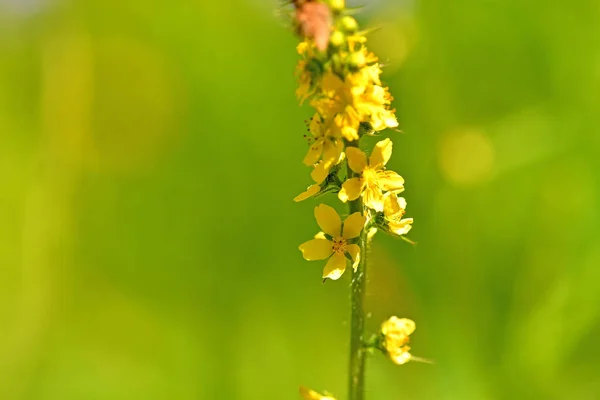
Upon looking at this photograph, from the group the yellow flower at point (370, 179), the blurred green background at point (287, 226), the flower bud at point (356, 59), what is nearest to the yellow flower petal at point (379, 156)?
the yellow flower at point (370, 179)

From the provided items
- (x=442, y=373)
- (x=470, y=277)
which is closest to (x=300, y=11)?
(x=442, y=373)

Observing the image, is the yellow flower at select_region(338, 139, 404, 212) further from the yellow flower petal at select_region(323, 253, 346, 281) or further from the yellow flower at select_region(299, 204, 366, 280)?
the yellow flower petal at select_region(323, 253, 346, 281)

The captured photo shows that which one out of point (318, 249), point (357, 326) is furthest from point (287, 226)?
point (357, 326)

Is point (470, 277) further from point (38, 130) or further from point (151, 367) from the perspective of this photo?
point (38, 130)

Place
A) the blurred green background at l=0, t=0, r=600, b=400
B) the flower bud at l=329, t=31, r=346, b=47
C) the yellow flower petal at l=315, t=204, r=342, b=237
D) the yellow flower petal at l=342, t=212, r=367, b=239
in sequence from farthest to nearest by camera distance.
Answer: the blurred green background at l=0, t=0, r=600, b=400 → the yellow flower petal at l=315, t=204, r=342, b=237 → the yellow flower petal at l=342, t=212, r=367, b=239 → the flower bud at l=329, t=31, r=346, b=47

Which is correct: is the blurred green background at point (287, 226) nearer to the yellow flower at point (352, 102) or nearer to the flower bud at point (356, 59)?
the yellow flower at point (352, 102)

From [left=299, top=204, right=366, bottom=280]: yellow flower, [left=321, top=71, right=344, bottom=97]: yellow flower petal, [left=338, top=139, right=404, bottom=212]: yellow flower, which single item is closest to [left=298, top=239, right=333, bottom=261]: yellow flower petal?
[left=299, top=204, right=366, bottom=280]: yellow flower

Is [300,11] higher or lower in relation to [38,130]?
lower
